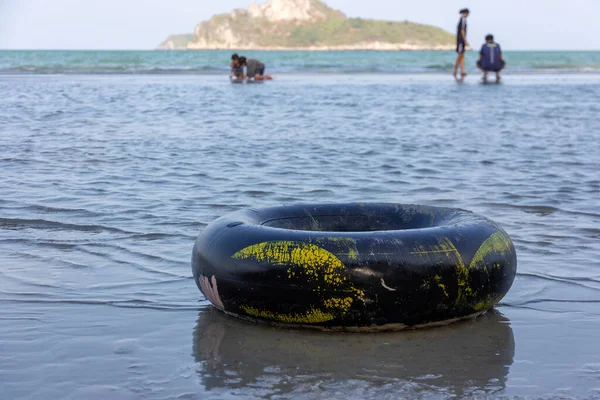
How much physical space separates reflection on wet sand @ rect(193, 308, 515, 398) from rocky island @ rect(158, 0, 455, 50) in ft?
527

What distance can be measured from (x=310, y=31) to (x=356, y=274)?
177m

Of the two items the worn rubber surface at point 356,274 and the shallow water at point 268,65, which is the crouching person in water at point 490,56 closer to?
the shallow water at point 268,65

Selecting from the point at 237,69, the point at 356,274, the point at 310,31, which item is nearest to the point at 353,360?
the point at 356,274

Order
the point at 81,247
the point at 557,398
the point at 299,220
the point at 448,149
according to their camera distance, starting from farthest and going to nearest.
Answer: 1. the point at 448,149
2. the point at 81,247
3. the point at 299,220
4. the point at 557,398

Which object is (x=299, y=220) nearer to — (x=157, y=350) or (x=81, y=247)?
(x=157, y=350)

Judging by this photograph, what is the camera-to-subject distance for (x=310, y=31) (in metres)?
178

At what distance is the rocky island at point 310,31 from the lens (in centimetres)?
16575

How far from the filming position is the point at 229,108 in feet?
54.5

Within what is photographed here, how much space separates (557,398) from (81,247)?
11.8 ft

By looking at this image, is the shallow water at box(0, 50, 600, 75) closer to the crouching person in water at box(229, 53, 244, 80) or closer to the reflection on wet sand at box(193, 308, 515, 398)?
the crouching person in water at box(229, 53, 244, 80)

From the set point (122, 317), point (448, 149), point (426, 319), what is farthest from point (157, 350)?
point (448, 149)

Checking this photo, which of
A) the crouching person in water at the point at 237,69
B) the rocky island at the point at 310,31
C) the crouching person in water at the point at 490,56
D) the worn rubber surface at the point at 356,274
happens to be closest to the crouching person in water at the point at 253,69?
the crouching person in water at the point at 237,69

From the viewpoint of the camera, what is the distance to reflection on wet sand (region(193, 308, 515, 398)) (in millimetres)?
3328

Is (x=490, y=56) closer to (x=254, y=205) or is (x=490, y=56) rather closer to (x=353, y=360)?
(x=254, y=205)
